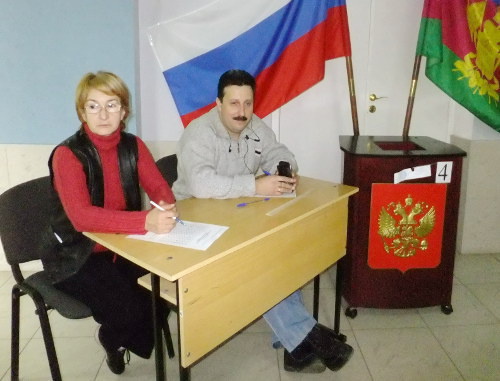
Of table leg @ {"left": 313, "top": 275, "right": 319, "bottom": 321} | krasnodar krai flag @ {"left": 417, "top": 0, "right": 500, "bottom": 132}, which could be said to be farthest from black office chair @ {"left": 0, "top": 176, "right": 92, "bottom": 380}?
krasnodar krai flag @ {"left": 417, "top": 0, "right": 500, "bottom": 132}

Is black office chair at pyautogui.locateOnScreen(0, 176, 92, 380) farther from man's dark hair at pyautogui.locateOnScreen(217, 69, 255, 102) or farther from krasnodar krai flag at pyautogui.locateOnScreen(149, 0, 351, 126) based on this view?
krasnodar krai flag at pyautogui.locateOnScreen(149, 0, 351, 126)

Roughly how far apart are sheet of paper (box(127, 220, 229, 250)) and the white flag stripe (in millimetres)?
1523

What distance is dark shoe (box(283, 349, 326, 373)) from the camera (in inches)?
74.5

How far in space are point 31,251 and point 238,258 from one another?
0.86 m

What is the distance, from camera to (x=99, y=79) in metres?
1.60

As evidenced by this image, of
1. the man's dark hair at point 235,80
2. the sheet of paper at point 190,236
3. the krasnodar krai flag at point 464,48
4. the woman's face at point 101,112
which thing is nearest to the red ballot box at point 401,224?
the krasnodar krai flag at point 464,48

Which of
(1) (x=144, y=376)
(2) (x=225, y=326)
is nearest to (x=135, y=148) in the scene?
(2) (x=225, y=326)

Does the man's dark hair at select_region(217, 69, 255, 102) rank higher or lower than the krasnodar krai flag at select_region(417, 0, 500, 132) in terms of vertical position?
lower

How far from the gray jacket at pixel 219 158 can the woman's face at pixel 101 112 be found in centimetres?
40

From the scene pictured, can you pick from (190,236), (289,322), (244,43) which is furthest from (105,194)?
(244,43)

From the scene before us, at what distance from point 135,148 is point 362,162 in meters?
1.10

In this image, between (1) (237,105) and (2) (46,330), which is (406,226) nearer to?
(1) (237,105)

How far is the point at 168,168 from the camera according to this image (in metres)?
2.17

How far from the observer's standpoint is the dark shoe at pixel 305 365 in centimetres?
189
